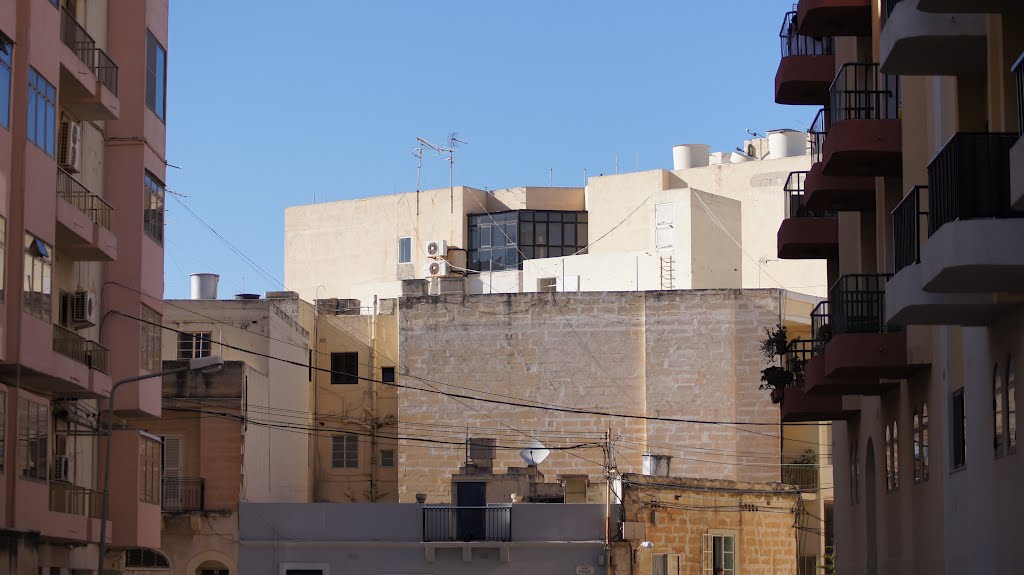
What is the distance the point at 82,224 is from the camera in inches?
1225

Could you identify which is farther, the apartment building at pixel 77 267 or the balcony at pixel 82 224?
the balcony at pixel 82 224

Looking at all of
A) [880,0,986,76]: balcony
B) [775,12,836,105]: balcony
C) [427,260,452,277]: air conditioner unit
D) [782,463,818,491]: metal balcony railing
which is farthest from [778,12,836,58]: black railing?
[427,260,452,277]: air conditioner unit

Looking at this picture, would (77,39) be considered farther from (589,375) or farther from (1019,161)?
(589,375)

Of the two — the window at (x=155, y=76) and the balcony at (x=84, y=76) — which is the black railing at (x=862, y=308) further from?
the window at (x=155, y=76)

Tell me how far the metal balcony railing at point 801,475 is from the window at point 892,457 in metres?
26.9

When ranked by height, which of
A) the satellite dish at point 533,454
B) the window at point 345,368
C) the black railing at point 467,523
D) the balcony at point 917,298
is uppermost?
the window at point 345,368

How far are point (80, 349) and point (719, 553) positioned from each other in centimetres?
1978

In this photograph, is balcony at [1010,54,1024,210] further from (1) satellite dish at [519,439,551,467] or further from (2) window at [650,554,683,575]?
(1) satellite dish at [519,439,551,467]

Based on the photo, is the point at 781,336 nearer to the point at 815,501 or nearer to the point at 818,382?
the point at 818,382

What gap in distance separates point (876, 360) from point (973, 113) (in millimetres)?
5228

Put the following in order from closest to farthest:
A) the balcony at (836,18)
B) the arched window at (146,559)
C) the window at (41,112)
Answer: the balcony at (836,18)
the window at (41,112)
the arched window at (146,559)

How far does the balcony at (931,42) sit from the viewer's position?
733 inches

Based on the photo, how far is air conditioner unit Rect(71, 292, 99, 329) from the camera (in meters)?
32.1

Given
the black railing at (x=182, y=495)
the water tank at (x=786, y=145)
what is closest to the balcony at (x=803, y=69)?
the black railing at (x=182, y=495)
